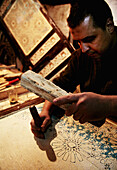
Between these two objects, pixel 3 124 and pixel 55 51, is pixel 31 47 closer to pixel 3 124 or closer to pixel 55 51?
pixel 55 51

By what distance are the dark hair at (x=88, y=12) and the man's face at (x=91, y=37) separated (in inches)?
1.6

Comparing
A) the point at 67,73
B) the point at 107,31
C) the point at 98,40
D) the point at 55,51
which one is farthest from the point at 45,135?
the point at 55,51

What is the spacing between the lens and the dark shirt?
5.08 feet

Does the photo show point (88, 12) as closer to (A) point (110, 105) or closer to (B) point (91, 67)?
(B) point (91, 67)

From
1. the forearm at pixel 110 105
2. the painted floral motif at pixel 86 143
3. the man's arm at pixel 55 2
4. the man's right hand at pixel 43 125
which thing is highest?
the man's arm at pixel 55 2

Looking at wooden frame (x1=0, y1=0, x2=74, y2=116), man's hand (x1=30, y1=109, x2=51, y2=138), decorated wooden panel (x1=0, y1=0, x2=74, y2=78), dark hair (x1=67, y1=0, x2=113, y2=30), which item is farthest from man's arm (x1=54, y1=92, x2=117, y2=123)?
decorated wooden panel (x1=0, y1=0, x2=74, y2=78)

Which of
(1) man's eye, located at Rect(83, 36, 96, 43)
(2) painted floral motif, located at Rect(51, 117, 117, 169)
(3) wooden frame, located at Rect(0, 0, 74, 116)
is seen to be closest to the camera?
(2) painted floral motif, located at Rect(51, 117, 117, 169)

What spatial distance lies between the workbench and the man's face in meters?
0.98

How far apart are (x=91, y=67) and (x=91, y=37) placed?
0.53 metres

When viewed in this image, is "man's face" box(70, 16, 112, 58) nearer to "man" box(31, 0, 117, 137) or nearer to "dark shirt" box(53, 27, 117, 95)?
"man" box(31, 0, 117, 137)

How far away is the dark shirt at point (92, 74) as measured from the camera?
5.08ft

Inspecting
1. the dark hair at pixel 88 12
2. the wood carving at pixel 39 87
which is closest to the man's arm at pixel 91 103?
the wood carving at pixel 39 87

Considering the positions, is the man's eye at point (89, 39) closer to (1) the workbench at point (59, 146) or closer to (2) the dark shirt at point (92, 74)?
(2) the dark shirt at point (92, 74)

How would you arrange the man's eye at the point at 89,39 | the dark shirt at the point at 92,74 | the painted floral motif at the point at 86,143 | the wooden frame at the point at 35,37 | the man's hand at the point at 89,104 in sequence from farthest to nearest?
the wooden frame at the point at 35,37 → the dark shirt at the point at 92,74 → the man's eye at the point at 89,39 → the painted floral motif at the point at 86,143 → the man's hand at the point at 89,104
